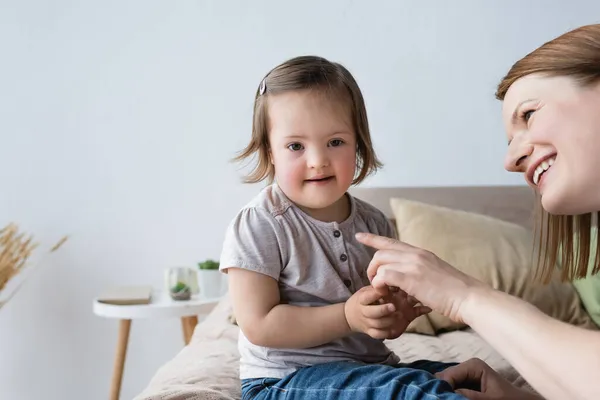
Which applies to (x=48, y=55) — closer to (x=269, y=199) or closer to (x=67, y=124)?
(x=67, y=124)

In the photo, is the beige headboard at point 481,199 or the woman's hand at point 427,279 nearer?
the woman's hand at point 427,279

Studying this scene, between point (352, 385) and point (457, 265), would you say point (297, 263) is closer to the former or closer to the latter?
point (352, 385)

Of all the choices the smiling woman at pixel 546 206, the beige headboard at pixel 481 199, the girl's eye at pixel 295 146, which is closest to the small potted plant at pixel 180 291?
the beige headboard at pixel 481 199

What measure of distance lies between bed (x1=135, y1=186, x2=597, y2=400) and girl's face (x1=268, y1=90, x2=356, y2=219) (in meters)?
0.51

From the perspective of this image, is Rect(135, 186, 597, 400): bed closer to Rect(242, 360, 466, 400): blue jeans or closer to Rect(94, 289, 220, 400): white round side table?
Rect(94, 289, 220, 400): white round side table

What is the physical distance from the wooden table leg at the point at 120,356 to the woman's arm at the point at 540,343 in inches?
78.7

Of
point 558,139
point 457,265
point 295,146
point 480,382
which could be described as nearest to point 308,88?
point 295,146

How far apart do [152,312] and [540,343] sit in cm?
186

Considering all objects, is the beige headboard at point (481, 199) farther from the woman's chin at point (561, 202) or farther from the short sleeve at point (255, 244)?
the woman's chin at point (561, 202)

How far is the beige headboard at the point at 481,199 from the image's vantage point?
285 cm

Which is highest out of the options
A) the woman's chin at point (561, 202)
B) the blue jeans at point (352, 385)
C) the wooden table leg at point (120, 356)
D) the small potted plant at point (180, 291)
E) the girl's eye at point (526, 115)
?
the girl's eye at point (526, 115)

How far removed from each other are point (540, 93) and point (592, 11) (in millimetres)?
2124

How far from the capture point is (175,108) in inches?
120

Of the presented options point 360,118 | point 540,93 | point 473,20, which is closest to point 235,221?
point 360,118
